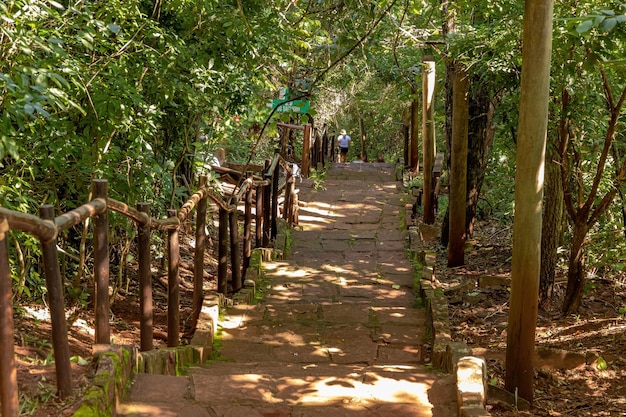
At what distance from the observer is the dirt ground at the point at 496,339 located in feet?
10.3

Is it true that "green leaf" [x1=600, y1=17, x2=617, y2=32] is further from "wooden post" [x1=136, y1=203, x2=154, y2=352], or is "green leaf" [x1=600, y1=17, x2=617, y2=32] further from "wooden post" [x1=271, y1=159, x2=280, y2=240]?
"wooden post" [x1=271, y1=159, x2=280, y2=240]

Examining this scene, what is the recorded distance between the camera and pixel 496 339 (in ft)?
21.6

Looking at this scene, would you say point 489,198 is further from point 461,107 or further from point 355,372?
point 355,372

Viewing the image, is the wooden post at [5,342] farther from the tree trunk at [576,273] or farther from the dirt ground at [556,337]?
the tree trunk at [576,273]

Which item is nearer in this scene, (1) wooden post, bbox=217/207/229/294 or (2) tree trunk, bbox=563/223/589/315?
(1) wooden post, bbox=217/207/229/294

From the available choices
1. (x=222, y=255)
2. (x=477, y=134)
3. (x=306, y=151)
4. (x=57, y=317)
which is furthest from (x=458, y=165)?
(x=57, y=317)

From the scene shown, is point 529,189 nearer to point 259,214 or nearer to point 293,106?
point 293,106

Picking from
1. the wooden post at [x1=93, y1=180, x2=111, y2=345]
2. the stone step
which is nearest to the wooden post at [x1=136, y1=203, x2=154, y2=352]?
the stone step

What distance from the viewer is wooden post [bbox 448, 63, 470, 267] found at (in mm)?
8836

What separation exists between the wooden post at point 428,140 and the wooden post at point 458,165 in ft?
6.31

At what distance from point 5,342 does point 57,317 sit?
0.57 m

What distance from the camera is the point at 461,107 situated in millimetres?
8875

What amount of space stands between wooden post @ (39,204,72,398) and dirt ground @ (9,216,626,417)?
0.07 meters

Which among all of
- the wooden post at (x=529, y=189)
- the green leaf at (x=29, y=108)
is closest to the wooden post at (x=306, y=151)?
the wooden post at (x=529, y=189)
